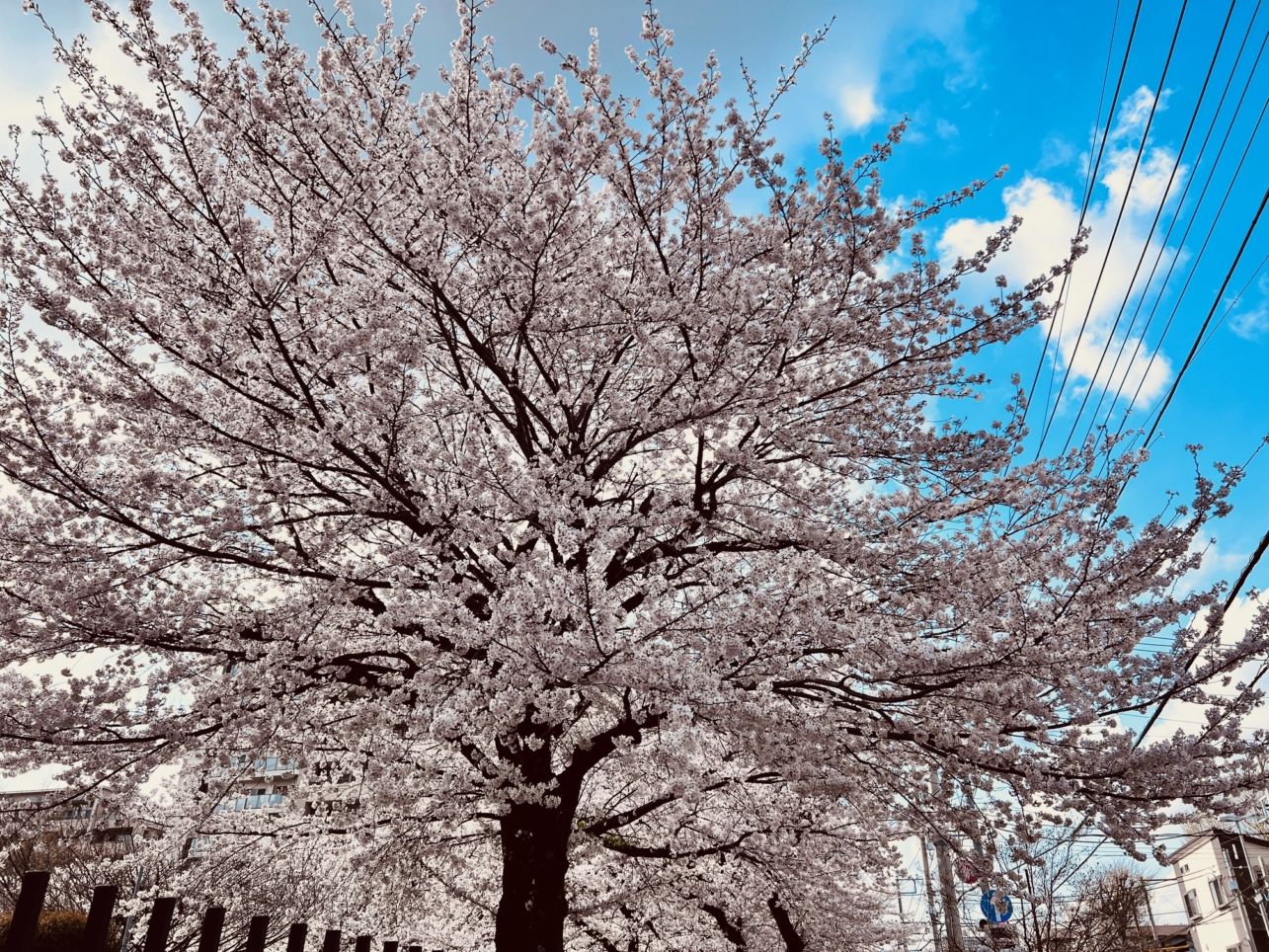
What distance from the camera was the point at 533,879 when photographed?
606 centimetres

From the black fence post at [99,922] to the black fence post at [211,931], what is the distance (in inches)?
13.4

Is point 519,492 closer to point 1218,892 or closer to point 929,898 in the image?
point 929,898

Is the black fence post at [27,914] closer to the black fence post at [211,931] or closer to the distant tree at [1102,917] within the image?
the black fence post at [211,931]

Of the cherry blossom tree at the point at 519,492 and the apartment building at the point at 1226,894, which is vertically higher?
the cherry blossom tree at the point at 519,492

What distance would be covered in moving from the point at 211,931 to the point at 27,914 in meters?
0.66

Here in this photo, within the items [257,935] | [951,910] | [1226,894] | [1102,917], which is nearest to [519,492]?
[257,935]

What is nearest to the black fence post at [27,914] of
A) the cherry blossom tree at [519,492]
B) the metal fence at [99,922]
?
the metal fence at [99,922]

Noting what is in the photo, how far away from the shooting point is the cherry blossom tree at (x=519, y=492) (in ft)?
16.0

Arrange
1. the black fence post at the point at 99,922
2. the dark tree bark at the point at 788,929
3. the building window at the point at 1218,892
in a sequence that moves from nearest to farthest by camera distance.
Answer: the black fence post at the point at 99,922 → the dark tree bark at the point at 788,929 → the building window at the point at 1218,892

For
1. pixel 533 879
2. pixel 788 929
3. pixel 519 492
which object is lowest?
pixel 788 929

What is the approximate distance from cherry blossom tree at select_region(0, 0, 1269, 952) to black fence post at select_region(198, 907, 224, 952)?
1.90 metres

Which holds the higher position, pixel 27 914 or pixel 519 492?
pixel 519 492

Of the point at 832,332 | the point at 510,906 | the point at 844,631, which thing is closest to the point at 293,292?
the point at 832,332

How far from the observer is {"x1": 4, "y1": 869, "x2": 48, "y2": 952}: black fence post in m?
1.89
